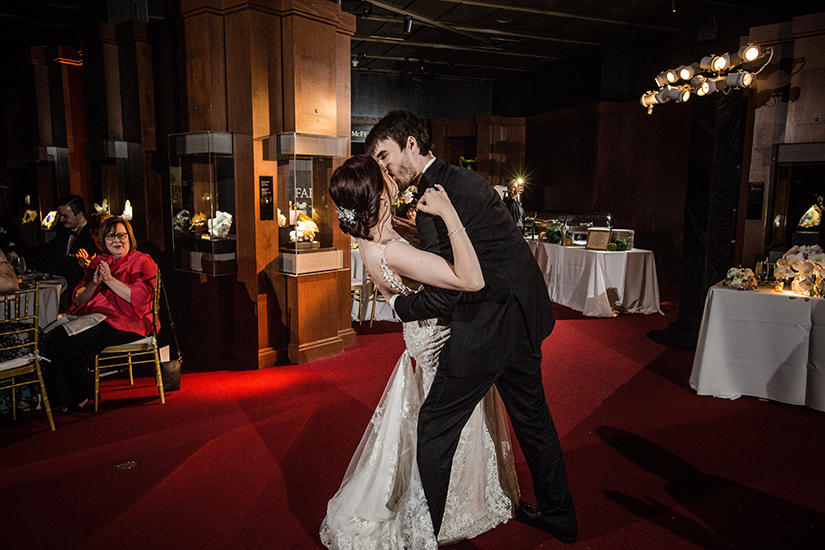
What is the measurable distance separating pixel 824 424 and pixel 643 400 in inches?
43.5

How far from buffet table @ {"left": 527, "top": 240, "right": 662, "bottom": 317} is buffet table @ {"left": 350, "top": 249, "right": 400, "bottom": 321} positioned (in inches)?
95.7

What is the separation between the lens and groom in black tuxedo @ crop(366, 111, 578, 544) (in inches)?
75.0

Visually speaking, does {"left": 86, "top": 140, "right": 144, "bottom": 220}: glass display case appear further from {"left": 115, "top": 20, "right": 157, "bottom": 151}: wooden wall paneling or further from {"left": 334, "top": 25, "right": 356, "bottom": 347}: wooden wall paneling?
{"left": 334, "top": 25, "right": 356, "bottom": 347}: wooden wall paneling

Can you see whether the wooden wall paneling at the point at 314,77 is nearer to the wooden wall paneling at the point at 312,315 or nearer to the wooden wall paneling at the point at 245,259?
the wooden wall paneling at the point at 245,259

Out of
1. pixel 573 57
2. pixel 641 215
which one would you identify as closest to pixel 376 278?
pixel 641 215

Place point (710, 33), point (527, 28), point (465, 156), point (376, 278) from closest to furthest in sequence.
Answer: point (376, 278) < point (710, 33) < point (527, 28) < point (465, 156)

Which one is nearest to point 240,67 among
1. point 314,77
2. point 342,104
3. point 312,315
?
point 314,77

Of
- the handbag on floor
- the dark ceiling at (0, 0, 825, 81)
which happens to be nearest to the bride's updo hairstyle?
the handbag on floor

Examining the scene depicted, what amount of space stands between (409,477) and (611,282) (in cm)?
524

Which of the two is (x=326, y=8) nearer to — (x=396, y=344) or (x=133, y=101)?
(x=133, y=101)

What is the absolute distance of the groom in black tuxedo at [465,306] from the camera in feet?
6.25

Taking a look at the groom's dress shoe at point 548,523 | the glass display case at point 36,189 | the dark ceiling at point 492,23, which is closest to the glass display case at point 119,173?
the glass display case at point 36,189

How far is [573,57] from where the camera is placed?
12.3m

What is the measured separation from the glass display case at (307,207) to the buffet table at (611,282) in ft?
11.2
